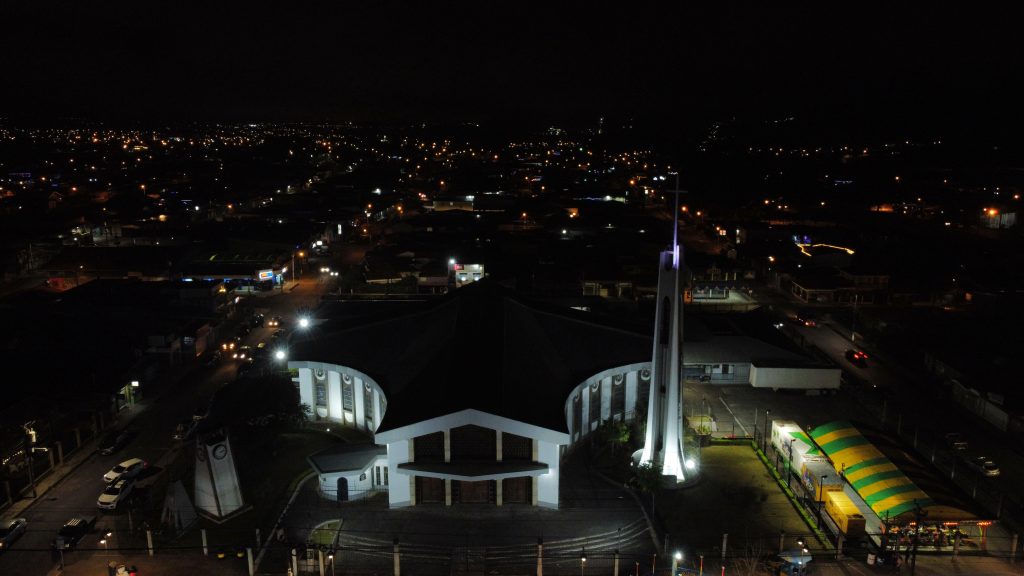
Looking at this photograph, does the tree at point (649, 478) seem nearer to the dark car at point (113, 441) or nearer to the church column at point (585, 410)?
the church column at point (585, 410)

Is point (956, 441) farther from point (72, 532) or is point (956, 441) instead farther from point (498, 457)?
point (72, 532)

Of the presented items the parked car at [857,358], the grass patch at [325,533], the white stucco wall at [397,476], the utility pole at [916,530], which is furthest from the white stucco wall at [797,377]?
the grass patch at [325,533]

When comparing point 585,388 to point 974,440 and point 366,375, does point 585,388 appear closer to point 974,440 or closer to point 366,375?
point 366,375

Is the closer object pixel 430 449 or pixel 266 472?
pixel 430 449

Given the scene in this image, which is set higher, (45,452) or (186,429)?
(186,429)

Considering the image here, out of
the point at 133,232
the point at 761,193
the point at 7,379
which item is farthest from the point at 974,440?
the point at 761,193

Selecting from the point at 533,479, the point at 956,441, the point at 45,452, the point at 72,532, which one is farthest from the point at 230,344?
the point at 956,441
